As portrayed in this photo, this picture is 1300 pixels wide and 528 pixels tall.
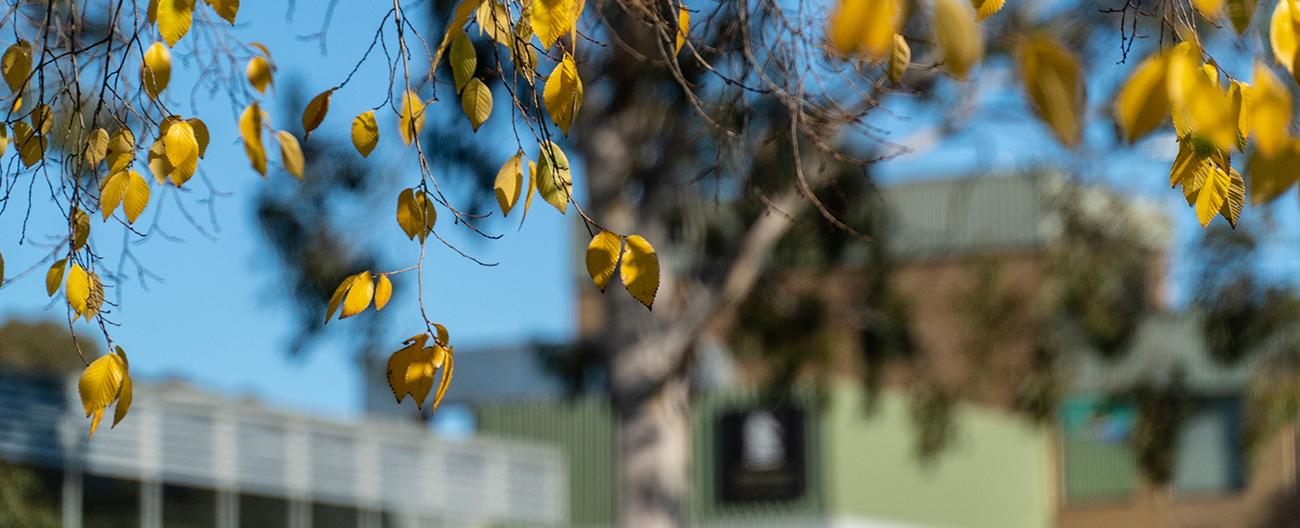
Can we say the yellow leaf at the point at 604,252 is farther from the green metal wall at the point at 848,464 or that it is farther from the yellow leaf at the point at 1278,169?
the green metal wall at the point at 848,464

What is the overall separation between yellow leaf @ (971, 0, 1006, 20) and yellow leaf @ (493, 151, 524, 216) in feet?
3.15

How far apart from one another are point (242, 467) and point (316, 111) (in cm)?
1650

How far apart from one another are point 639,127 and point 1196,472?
18.3 m

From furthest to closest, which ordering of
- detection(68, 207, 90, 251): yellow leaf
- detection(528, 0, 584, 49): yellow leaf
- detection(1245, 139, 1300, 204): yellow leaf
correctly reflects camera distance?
detection(68, 207, 90, 251): yellow leaf → detection(528, 0, 584, 49): yellow leaf → detection(1245, 139, 1300, 204): yellow leaf

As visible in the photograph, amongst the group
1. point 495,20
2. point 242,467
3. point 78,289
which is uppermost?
point 242,467

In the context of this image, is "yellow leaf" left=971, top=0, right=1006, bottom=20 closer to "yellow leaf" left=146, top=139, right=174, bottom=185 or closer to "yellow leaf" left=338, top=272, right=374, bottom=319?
"yellow leaf" left=338, top=272, right=374, bottom=319

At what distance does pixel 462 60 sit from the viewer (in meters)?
3.98

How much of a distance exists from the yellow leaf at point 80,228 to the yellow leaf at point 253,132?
40cm

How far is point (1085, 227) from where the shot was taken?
17.1 meters

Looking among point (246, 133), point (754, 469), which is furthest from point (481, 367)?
point (246, 133)

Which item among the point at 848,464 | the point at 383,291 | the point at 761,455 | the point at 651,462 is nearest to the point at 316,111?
the point at 383,291

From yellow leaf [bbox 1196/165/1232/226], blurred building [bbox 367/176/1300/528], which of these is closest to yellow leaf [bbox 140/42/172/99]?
yellow leaf [bbox 1196/165/1232/226]

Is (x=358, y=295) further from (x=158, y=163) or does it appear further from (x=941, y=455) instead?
(x=941, y=455)

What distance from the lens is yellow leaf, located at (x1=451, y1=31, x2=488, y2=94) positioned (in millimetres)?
3973
